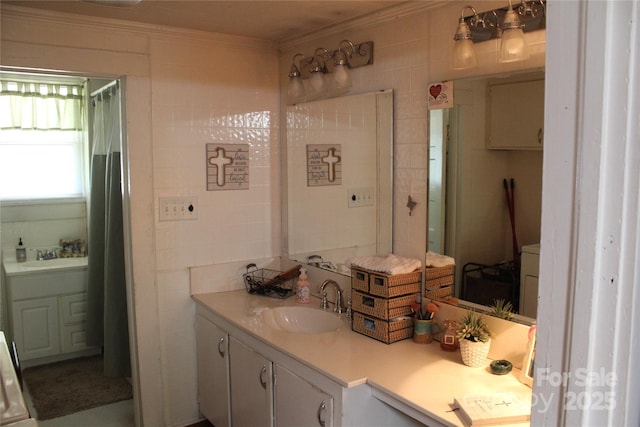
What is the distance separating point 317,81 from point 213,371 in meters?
1.59

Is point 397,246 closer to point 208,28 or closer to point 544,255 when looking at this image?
point 208,28

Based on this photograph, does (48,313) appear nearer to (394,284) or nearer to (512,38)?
(394,284)

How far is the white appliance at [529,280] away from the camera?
1.84m

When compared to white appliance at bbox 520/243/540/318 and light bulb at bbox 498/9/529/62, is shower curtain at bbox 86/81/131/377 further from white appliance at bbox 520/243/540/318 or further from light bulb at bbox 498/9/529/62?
white appliance at bbox 520/243/540/318

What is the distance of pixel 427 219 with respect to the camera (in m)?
2.26

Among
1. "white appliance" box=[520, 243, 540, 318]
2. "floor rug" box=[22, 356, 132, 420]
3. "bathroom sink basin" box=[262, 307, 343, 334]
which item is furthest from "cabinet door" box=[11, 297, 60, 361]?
"white appliance" box=[520, 243, 540, 318]

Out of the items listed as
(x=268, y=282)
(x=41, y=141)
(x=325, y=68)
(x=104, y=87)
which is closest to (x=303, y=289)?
(x=268, y=282)

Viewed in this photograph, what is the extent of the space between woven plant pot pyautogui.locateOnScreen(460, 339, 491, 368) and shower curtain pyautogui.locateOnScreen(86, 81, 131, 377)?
7.59 ft

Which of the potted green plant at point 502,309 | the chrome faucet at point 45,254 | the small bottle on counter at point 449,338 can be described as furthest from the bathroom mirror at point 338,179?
the chrome faucet at point 45,254

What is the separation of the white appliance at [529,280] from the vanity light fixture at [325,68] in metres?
1.17

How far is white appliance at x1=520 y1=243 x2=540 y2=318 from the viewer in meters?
1.84

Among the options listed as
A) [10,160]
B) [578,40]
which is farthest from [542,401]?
[10,160]

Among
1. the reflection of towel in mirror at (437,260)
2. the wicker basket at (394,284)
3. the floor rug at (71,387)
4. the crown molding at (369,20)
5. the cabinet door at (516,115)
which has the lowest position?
the floor rug at (71,387)

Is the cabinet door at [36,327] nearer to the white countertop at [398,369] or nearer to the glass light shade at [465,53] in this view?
the white countertop at [398,369]
